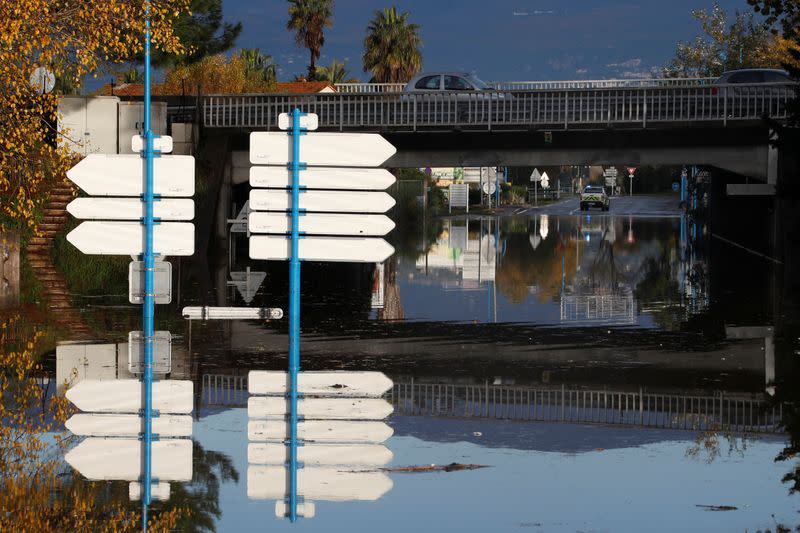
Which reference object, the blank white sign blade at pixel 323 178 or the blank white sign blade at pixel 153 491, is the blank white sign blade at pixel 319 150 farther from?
the blank white sign blade at pixel 153 491

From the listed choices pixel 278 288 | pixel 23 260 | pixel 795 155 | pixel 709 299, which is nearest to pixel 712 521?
pixel 709 299

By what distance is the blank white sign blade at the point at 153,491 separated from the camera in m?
8.39

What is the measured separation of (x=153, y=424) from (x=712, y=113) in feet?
112

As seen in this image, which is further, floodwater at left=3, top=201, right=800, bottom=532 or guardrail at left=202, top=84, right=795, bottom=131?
guardrail at left=202, top=84, right=795, bottom=131

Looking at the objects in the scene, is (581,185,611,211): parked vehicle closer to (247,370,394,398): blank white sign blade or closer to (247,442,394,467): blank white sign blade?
(247,370,394,398): blank white sign blade

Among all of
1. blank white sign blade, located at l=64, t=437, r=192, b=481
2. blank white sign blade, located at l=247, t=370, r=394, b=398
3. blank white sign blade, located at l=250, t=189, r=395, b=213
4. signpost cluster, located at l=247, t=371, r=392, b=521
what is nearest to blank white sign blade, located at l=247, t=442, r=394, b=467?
signpost cluster, located at l=247, t=371, r=392, b=521

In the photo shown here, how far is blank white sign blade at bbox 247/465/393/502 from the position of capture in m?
8.60

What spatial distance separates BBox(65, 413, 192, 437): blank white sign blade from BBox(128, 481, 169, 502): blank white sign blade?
1.64 m

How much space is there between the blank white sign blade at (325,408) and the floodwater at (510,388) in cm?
18

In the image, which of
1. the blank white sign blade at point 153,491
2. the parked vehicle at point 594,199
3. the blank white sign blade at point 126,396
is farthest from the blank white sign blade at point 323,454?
the parked vehicle at point 594,199

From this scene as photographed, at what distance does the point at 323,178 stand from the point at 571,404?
3485 millimetres

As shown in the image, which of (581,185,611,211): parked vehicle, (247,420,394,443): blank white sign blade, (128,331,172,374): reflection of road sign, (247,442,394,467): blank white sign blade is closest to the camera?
(247,442,394,467): blank white sign blade

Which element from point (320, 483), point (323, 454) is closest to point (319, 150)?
point (323, 454)

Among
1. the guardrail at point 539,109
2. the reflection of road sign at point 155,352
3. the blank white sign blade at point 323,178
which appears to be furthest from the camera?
the guardrail at point 539,109
